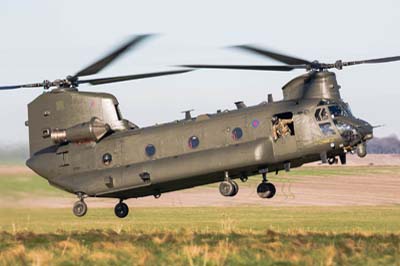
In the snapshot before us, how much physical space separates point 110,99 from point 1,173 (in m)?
13.7

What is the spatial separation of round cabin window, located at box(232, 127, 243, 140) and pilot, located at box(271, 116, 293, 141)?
51.1 inches

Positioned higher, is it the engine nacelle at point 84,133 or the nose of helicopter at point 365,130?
the engine nacelle at point 84,133

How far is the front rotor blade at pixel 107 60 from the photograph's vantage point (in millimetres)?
34562

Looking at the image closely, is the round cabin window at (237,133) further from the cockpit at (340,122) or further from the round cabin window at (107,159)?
the round cabin window at (107,159)

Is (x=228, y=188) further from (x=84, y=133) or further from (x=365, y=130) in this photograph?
(x=84, y=133)

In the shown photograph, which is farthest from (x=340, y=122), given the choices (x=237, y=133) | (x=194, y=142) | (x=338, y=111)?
(x=194, y=142)

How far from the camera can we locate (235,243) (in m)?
27.5

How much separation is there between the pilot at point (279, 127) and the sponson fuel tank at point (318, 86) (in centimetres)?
116

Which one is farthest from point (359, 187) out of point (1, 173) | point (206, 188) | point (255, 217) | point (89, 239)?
point (89, 239)

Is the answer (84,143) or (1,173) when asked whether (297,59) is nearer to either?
(84,143)

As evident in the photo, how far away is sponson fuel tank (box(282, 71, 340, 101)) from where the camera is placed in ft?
117

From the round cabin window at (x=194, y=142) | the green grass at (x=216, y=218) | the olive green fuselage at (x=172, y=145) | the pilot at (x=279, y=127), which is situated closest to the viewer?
the olive green fuselage at (x=172, y=145)

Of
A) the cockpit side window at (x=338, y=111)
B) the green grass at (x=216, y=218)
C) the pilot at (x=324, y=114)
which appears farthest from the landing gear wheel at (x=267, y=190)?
the green grass at (x=216, y=218)

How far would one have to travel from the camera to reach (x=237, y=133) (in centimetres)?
3609
